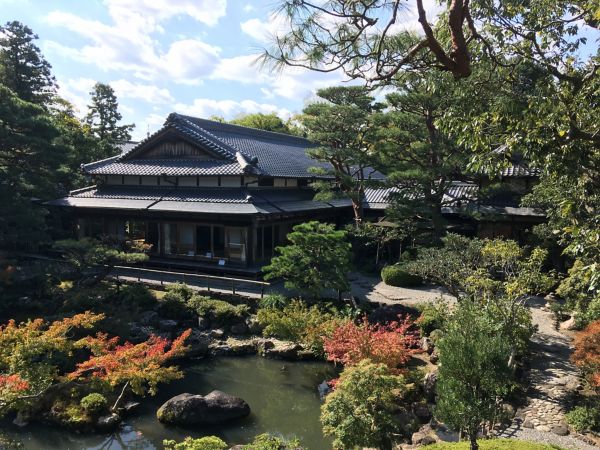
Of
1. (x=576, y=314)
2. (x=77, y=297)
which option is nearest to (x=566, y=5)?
(x=576, y=314)

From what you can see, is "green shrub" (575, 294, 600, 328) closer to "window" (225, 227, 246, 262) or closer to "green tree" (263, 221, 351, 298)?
"green tree" (263, 221, 351, 298)

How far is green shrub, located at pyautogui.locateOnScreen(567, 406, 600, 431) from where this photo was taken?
893cm

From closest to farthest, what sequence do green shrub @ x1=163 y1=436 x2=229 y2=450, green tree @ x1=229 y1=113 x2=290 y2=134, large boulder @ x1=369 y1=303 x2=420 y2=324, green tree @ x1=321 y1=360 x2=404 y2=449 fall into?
green shrub @ x1=163 y1=436 x2=229 y2=450 → green tree @ x1=321 y1=360 x2=404 y2=449 → large boulder @ x1=369 y1=303 x2=420 y2=324 → green tree @ x1=229 y1=113 x2=290 y2=134

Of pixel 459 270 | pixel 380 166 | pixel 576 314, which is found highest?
pixel 380 166

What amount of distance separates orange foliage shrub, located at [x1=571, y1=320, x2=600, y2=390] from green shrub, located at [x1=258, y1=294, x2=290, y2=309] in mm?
9064

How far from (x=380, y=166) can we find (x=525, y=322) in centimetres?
1081

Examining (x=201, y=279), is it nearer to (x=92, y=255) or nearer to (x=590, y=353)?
(x=92, y=255)

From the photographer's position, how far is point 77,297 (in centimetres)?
1620

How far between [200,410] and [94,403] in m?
2.59

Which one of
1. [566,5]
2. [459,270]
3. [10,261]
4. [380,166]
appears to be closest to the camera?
[566,5]

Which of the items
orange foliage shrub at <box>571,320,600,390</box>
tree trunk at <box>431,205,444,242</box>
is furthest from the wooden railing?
orange foliage shrub at <box>571,320,600,390</box>

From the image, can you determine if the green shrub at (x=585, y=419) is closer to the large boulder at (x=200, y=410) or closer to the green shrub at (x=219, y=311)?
the large boulder at (x=200, y=410)

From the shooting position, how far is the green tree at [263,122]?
56.3 metres

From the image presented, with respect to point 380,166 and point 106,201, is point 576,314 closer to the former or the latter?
point 380,166
